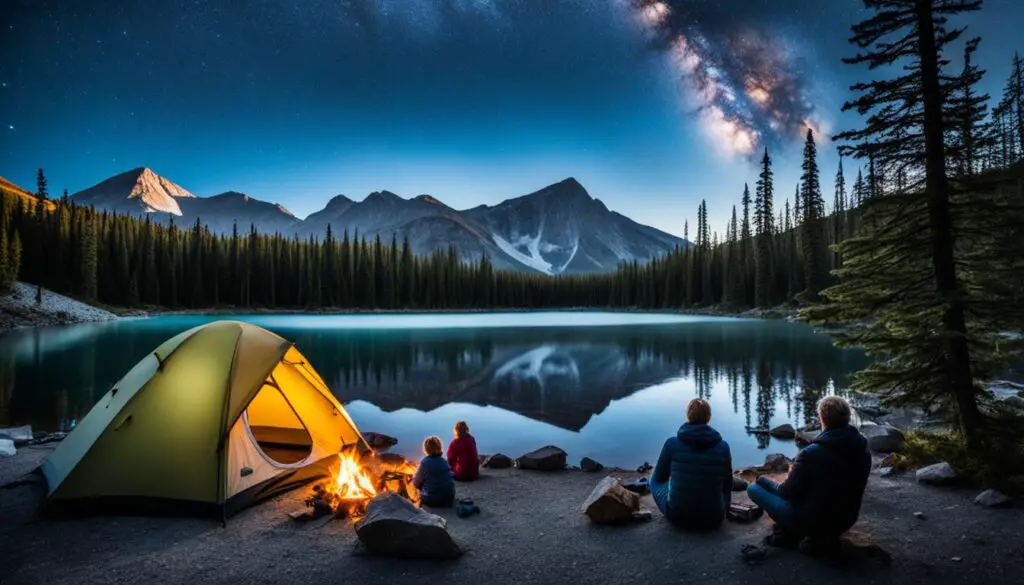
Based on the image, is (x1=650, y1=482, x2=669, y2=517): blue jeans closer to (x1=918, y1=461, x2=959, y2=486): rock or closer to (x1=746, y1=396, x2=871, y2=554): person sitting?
(x1=746, y1=396, x2=871, y2=554): person sitting

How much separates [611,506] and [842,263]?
7.40 m

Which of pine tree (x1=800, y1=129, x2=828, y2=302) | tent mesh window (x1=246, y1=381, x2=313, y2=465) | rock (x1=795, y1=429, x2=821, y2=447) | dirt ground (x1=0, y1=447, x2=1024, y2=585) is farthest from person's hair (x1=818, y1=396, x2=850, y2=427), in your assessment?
pine tree (x1=800, y1=129, x2=828, y2=302)

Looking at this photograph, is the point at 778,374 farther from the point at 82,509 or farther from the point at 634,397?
the point at 82,509

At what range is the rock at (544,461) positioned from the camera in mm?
10398

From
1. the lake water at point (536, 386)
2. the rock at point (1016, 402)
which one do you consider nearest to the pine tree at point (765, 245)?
the lake water at point (536, 386)

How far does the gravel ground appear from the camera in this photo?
58562 millimetres

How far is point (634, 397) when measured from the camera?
20.3 m

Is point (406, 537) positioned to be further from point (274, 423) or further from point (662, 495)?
point (274, 423)

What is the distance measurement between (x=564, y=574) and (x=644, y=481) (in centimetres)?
376

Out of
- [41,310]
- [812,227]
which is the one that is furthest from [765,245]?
[41,310]

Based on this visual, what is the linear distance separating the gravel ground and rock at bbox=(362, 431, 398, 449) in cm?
6346

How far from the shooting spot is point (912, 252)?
8.56m

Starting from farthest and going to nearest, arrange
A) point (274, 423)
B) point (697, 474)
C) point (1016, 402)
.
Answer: point (1016, 402), point (274, 423), point (697, 474)

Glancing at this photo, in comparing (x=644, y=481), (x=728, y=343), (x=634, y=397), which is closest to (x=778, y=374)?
(x=634, y=397)
